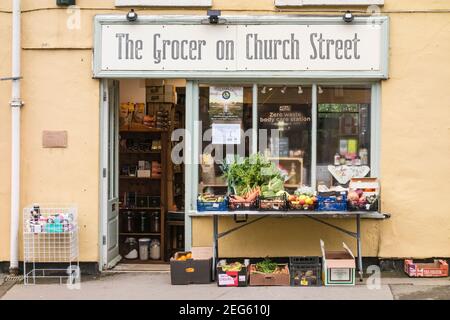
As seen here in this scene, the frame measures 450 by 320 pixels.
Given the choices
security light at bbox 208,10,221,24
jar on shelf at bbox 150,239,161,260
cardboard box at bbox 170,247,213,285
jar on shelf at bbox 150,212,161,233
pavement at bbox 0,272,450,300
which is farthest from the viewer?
jar on shelf at bbox 150,212,161,233

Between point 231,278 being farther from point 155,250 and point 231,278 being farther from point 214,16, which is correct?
point 214,16

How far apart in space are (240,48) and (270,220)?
2.36 m

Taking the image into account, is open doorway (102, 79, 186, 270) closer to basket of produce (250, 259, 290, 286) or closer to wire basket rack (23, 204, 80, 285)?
wire basket rack (23, 204, 80, 285)

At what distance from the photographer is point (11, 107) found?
9.12m

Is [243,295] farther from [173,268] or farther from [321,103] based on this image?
[321,103]

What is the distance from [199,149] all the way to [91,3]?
2.46 meters

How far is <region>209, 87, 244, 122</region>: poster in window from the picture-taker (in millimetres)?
9375

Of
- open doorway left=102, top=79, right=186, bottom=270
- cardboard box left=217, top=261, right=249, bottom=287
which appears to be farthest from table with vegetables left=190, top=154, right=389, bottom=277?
open doorway left=102, top=79, right=186, bottom=270

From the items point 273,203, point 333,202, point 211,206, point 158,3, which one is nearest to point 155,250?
point 211,206

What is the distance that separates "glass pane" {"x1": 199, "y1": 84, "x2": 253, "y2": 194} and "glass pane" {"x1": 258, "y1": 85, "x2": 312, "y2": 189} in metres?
0.21

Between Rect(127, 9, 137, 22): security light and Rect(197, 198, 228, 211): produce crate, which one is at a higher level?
Rect(127, 9, 137, 22): security light

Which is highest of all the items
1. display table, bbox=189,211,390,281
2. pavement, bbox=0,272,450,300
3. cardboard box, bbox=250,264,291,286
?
display table, bbox=189,211,390,281

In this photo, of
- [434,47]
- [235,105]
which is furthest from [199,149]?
[434,47]

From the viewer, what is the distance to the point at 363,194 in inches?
334
